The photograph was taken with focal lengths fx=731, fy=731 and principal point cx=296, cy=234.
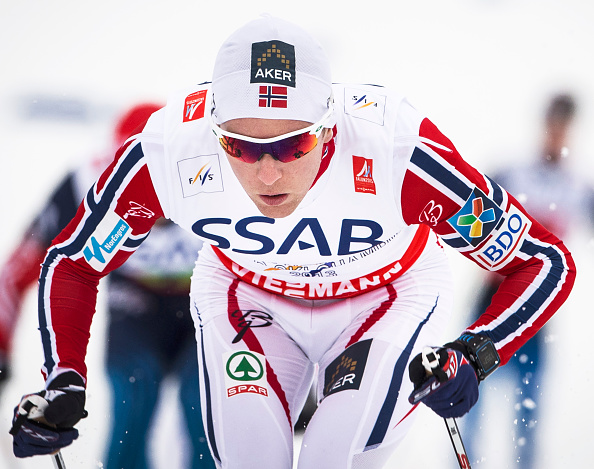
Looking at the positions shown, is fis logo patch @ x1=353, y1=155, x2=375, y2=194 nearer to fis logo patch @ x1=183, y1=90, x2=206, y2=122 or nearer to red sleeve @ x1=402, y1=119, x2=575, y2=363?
red sleeve @ x1=402, y1=119, x2=575, y2=363

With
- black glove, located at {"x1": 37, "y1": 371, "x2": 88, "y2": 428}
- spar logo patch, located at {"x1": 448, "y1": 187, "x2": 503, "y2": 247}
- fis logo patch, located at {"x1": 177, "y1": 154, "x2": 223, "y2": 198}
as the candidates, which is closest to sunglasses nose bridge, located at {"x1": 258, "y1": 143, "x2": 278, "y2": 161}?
fis logo patch, located at {"x1": 177, "y1": 154, "x2": 223, "y2": 198}

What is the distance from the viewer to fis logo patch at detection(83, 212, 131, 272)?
2049 millimetres

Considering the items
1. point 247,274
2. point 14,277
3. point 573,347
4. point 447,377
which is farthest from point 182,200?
point 573,347

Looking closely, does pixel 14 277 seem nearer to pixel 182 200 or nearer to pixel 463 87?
pixel 182 200

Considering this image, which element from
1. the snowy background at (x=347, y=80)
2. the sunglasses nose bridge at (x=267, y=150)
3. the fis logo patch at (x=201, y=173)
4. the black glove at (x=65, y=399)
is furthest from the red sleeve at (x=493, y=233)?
the snowy background at (x=347, y=80)

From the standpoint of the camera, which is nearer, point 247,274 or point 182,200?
point 182,200

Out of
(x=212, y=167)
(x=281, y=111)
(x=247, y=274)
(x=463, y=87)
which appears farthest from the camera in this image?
(x=463, y=87)

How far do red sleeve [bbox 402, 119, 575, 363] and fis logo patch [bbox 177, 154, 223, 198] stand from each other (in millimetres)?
501

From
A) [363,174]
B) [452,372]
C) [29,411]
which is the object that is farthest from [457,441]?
[29,411]

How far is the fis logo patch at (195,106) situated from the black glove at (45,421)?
802mm

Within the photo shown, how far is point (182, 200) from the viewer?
200 centimetres

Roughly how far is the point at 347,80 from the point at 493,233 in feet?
4.25

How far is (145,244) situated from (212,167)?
1.32m

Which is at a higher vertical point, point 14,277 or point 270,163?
point 270,163
